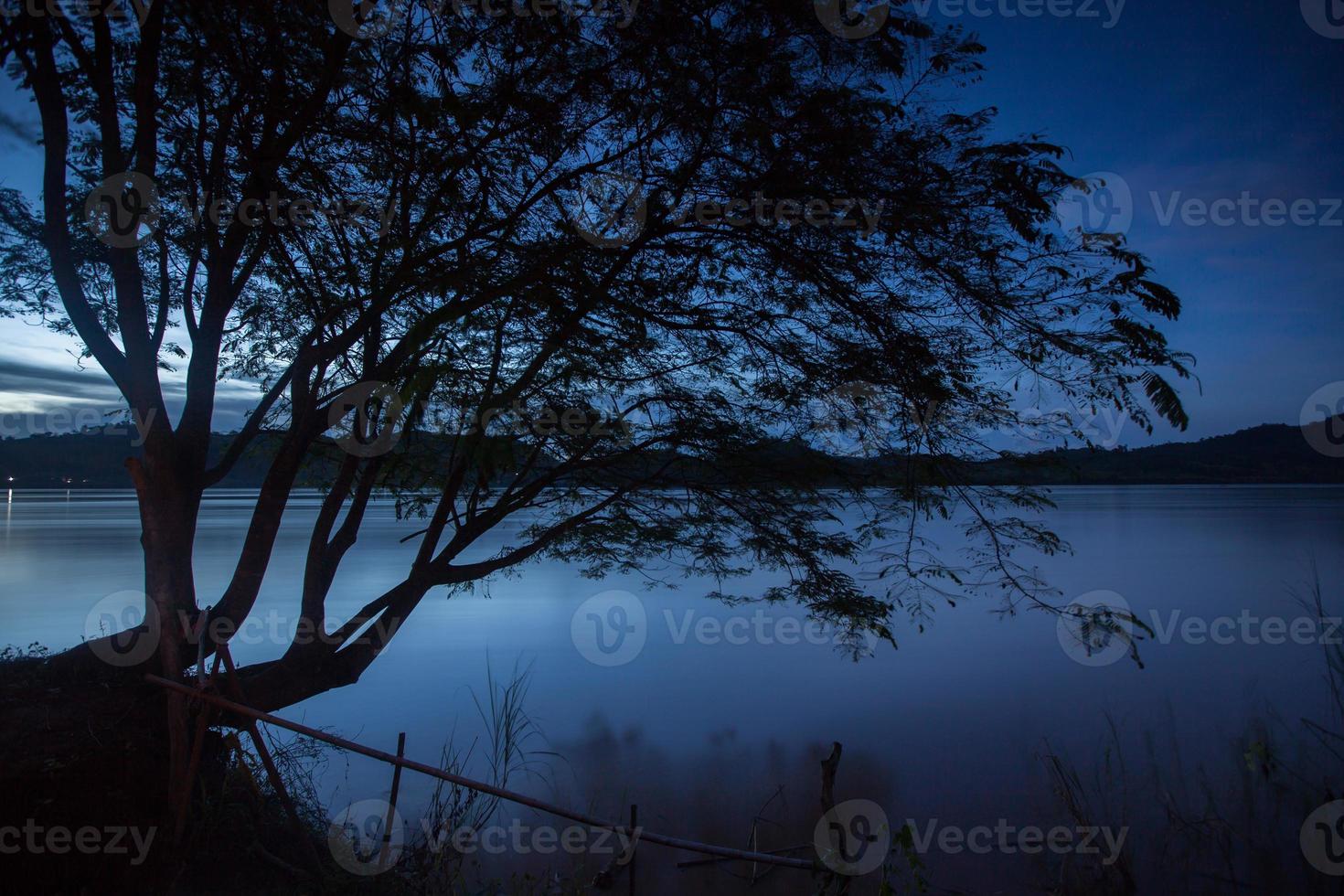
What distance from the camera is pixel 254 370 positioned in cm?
614

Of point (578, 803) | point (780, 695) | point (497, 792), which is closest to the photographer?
point (497, 792)

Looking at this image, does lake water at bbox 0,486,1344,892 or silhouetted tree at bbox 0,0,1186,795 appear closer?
silhouetted tree at bbox 0,0,1186,795

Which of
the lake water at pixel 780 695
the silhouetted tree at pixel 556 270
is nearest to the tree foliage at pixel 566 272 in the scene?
the silhouetted tree at pixel 556 270

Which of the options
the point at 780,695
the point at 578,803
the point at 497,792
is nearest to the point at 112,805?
the point at 497,792

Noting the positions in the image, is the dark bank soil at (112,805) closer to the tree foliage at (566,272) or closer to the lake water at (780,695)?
the tree foliage at (566,272)

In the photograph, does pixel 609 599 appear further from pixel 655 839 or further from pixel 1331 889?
pixel 655 839

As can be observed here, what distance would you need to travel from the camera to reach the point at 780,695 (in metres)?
10.9

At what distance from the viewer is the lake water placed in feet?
23.7

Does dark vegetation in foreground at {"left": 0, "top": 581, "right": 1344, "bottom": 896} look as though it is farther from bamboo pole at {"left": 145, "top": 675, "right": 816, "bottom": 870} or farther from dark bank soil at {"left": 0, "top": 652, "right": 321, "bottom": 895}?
bamboo pole at {"left": 145, "top": 675, "right": 816, "bottom": 870}

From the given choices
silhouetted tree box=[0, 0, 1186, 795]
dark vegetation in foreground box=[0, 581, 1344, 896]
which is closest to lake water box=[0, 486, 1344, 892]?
dark vegetation in foreground box=[0, 581, 1344, 896]

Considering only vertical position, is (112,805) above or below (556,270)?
below

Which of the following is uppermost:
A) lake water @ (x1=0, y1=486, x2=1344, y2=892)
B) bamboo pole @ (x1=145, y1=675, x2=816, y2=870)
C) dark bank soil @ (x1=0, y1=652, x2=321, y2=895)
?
bamboo pole @ (x1=145, y1=675, x2=816, y2=870)

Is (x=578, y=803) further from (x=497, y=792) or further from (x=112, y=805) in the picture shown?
(x=497, y=792)

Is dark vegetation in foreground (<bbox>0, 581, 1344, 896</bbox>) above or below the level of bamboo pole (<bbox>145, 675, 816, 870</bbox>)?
below
